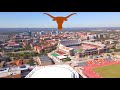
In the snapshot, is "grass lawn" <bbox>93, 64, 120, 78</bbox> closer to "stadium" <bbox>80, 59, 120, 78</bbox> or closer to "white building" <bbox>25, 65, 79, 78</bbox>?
"stadium" <bbox>80, 59, 120, 78</bbox>

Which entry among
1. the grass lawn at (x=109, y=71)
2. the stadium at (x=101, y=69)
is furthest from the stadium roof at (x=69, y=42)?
the grass lawn at (x=109, y=71)

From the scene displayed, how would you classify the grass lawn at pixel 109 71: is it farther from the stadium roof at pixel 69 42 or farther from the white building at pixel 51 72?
the stadium roof at pixel 69 42

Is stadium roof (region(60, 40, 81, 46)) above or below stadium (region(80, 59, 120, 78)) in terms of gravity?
above

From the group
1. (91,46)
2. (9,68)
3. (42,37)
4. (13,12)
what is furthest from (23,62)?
(91,46)

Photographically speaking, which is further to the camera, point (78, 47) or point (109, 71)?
point (78, 47)

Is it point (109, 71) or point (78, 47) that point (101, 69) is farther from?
point (78, 47)

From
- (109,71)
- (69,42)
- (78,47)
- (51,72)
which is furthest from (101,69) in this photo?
(51,72)

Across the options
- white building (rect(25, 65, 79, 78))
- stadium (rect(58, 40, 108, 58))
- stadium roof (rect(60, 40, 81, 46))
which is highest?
stadium roof (rect(60, 40, 81, 46))

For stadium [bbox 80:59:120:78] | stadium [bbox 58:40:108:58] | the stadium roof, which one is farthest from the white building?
the stadium roof

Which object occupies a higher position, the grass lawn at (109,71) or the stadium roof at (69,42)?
the stadium roof at (69,42)
